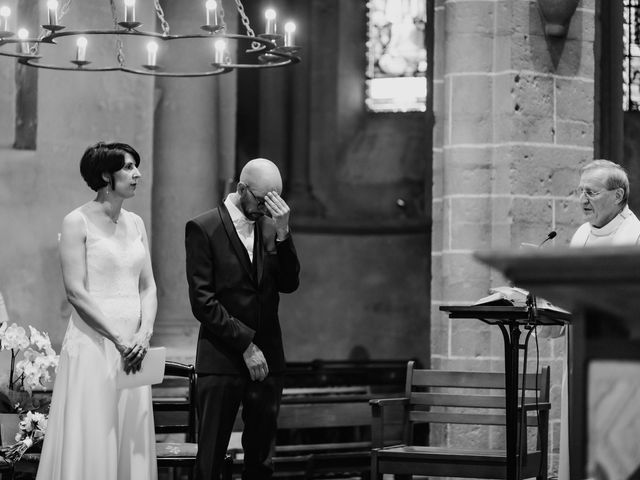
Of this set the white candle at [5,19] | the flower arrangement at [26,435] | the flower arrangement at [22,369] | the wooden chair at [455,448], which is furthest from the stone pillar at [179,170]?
the white candle at [5,19]

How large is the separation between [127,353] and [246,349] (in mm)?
507

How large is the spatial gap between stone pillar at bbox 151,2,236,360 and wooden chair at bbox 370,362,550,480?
11.1ft

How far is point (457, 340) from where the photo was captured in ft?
24.6

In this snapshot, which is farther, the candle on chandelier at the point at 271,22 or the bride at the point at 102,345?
the candle on chandelier at the point at 271,22

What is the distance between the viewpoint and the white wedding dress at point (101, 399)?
496cm

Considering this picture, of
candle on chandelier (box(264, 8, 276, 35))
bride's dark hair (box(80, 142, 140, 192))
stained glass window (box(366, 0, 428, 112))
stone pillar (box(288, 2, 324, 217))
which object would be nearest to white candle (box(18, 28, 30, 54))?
bride's dark hair (box(80, 142, 140, 192))

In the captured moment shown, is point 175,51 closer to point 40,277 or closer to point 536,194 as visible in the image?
point 40,277

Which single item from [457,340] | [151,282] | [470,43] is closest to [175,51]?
[470,43]

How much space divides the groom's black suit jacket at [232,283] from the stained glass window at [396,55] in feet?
31.7

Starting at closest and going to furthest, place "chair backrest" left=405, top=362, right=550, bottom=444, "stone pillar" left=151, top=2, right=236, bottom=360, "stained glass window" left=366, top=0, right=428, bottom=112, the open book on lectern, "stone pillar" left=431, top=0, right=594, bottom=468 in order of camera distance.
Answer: the open book on lectern < "chair backrest" left=405, top=362, right=550, bottom=444 < "stone pillar" left=431, top=0, right=594, bottom=468 < "stone pillar" left=151, top=2, right=236, bottom=360 < "stained glass window" left=366, top=0, right=428, bottom=112

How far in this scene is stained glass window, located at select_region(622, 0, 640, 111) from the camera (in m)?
14.7

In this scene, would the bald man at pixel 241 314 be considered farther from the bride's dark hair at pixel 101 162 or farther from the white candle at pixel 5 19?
the white candle at pixel 5 19

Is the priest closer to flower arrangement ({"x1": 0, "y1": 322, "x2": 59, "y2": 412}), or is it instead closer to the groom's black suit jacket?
the groom's black suit jacket

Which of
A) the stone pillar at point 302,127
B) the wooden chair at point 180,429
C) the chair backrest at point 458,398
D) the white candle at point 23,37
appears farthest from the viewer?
the stone pillar at point 302,127
